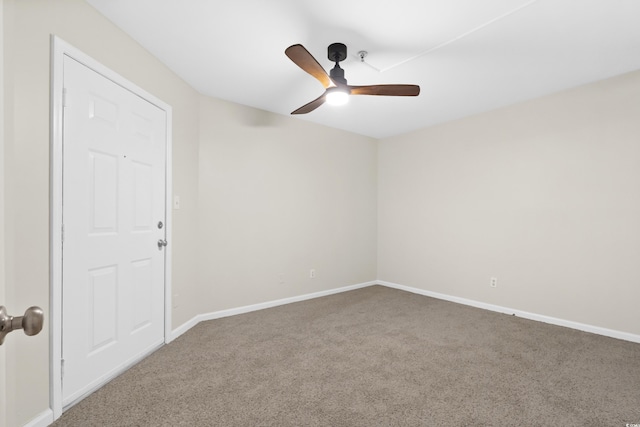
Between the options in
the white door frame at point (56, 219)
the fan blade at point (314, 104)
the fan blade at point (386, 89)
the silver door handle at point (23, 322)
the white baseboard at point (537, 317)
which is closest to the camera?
the silver door handle at point (23, 322)

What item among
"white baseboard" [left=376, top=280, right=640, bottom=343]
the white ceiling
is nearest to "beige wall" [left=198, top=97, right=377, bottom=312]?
the white ceiling

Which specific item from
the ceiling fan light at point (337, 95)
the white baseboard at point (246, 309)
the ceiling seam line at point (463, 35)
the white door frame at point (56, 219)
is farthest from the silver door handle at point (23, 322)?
the ceiling seam line at point (463, 35)

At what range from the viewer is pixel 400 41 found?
2283 millimetres

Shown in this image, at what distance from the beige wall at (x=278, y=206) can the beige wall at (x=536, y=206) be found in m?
0.77

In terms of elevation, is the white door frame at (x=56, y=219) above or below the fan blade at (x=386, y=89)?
below

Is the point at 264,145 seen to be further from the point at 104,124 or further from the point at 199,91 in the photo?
the point at 104,124

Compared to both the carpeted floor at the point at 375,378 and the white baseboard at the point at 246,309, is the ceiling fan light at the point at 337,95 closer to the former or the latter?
the carpeted floor at the point at 375,378

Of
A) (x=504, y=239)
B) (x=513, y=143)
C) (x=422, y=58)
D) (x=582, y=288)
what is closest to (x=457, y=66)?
(x=422, y=58)

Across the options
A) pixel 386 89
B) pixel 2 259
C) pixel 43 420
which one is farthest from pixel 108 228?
pixel 386 89

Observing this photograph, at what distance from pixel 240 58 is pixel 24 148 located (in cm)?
161

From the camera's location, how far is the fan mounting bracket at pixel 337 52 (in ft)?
7.41

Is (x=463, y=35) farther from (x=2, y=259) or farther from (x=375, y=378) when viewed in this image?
(x=2, y=259)

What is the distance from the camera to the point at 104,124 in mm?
2021

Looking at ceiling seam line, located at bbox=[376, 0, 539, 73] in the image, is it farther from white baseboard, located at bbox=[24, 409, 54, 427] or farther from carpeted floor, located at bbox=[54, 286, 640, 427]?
white baseboard, located at bbox=[24, 409, 54, 427]
